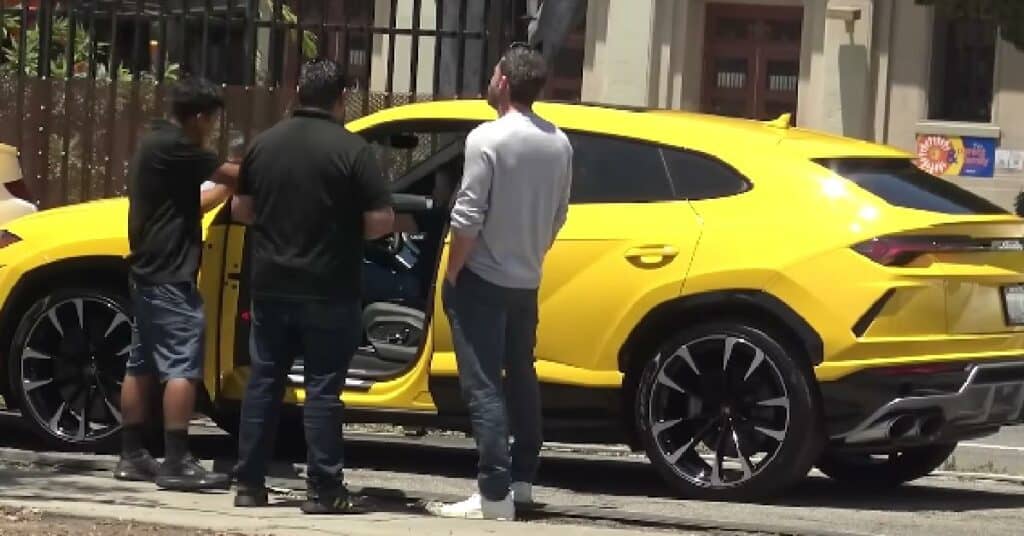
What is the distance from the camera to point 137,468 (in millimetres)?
9664

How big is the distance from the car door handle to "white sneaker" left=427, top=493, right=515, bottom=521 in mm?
1331

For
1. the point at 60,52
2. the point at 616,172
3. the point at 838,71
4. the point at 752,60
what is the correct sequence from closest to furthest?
the point at 616,172, the point at 60,52, the point at 838,71, the point at 752,60

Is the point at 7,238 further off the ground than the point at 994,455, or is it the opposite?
the point at 7,238

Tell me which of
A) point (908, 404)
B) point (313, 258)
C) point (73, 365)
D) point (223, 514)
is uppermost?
point (313, 258)

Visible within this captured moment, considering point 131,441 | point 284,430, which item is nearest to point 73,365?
point 131,441

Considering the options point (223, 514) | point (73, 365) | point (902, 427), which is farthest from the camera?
point (73, 365)

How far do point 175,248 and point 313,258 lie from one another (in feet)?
3.59

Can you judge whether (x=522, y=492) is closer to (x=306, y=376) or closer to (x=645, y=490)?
(x=306, y=376)

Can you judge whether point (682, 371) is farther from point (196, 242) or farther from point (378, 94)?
point (378, 94)

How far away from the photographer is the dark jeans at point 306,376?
865cm

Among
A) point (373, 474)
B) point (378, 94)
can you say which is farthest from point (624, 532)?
point (378, 94)

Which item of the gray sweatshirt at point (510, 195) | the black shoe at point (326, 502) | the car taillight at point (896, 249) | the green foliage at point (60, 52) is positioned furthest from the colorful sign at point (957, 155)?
the black shoe at point (326, 502)

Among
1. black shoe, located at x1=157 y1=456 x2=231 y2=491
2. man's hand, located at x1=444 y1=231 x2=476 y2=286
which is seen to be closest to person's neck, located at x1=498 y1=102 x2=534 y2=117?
man's hand, located at x1=444 y1=231 x2=476 y2=286

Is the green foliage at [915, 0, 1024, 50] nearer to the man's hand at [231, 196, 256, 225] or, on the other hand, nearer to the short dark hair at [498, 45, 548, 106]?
the short dark hair at [498, 45, 548, 106]
